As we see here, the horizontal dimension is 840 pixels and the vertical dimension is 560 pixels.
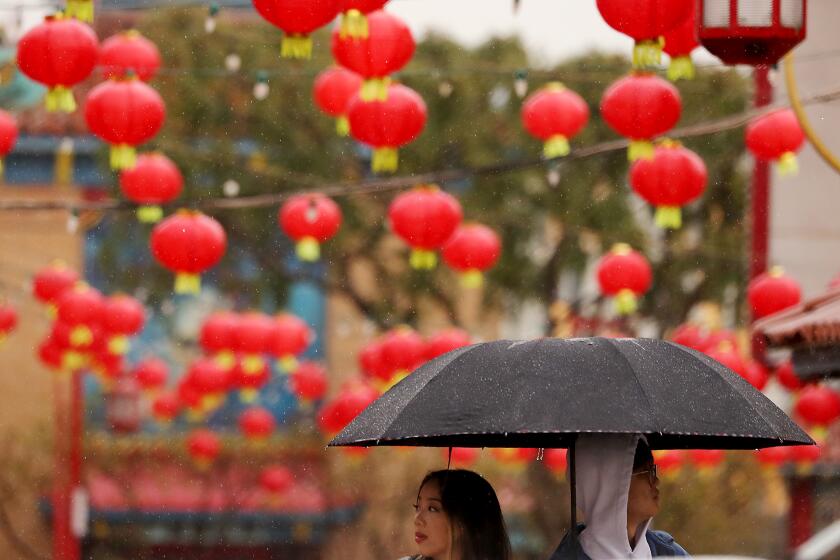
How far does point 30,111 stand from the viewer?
23.0 m

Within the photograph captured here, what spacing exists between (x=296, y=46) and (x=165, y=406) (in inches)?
591

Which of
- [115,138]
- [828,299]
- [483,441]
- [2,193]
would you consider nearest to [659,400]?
[483,441]

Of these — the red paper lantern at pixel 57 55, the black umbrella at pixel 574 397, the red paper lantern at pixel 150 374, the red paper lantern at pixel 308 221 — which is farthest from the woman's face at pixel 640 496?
the red paper lantern at pixel 150 374

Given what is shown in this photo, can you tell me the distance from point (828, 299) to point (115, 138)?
397 cm

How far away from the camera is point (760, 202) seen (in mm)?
15438

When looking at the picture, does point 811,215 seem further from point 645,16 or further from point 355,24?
point 355,24

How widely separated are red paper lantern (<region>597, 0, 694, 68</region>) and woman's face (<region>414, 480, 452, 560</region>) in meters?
2.78

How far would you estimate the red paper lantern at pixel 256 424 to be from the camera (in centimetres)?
2158

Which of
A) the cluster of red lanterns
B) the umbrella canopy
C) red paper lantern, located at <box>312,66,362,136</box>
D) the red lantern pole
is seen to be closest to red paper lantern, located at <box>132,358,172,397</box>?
the cluster of red lanterns

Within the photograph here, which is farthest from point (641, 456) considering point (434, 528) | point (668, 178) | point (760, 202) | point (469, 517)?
point (760, 202)

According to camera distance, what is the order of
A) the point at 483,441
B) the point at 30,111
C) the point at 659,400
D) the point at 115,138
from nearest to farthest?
the point at 659,400 → the point at 483,441 → the point at 115,138 → the point at 30,111

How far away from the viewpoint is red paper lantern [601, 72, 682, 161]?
9023 millimetres

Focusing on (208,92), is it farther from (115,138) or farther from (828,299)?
(828,299)

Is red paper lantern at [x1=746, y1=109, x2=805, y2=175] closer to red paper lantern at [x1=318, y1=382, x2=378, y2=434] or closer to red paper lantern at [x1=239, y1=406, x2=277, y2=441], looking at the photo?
red paper lantern at [x1=318, y1=382, x2=378, y2=434]
